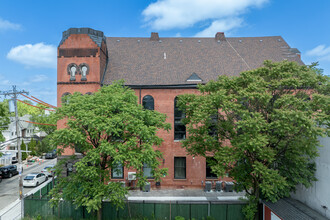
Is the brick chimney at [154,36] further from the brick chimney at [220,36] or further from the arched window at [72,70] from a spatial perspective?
the arched window at [72,70]

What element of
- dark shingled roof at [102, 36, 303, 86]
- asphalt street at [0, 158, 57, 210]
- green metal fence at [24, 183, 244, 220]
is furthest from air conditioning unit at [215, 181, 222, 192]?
asphalt street at [0, 158, 57, 210]

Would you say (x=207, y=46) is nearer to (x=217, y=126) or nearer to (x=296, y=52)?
(x=296, y=52)

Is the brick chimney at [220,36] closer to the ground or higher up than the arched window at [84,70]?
higher up

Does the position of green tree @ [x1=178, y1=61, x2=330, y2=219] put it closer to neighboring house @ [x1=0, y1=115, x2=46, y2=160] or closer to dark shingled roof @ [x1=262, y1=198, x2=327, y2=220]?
dark shingled roof @ [x1=262, y1=198, x2=327, y2=220]

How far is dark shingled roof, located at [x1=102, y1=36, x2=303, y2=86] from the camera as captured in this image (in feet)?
73.5

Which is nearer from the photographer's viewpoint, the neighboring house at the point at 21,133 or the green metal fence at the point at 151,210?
the green metal fence at the point at 151,210

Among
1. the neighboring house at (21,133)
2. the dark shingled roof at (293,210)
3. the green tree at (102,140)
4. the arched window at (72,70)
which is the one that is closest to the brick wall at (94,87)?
the arched window at (72,70)

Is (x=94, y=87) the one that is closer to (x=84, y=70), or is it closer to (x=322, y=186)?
(x=84, y=70)

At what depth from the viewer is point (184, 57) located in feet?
80.4

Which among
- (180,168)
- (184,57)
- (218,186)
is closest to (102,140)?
(180,168)

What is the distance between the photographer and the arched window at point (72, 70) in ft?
69.5

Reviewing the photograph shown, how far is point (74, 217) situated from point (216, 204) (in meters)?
9.78

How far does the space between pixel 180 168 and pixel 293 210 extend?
36.0 ft

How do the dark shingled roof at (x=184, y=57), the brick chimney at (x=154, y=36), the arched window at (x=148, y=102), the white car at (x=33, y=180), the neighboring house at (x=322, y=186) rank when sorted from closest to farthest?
1. the neighboring house at (x=322, y=186)
2. the arched window at (x=148, y=102)
3. the dark shingled roof at (x=184, y=57)
4. the white car at (x=33, y=180)
5. the brick chimney at (x=154, y=36)
